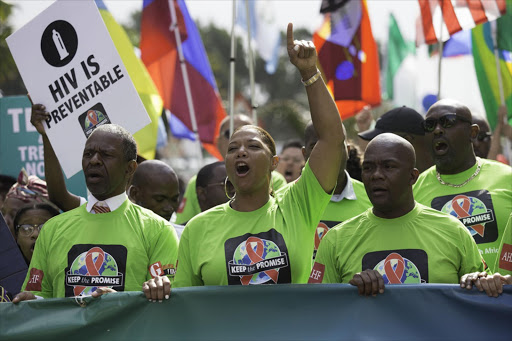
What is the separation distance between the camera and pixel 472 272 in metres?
3.61

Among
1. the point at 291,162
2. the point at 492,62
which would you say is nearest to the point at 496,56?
the point at 492,62

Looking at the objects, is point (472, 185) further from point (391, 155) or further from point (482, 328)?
point (482, 328)

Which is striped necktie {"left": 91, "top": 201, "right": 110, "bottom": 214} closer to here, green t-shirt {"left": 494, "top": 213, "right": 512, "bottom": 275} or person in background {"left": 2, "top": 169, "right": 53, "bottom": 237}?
person in background {"left": 2, "top": 169, "right": 53, "bottom": 237}

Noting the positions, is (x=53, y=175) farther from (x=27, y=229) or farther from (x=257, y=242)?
(x=257, y=242)

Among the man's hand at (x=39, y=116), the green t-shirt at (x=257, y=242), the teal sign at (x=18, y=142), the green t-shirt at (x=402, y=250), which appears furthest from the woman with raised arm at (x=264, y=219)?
the teal sign at (x=18, y=142)

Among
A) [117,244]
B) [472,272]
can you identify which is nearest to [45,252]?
[117,244]

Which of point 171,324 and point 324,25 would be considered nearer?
point 171,324

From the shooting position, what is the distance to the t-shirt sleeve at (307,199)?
145 inches

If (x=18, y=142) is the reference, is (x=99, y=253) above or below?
below

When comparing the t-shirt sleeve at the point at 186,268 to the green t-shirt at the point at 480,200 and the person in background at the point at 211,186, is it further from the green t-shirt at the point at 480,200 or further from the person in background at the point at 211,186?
the person in background at the point at 211,186

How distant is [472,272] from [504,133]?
4.21 meters

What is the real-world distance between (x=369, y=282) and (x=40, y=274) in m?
1.69

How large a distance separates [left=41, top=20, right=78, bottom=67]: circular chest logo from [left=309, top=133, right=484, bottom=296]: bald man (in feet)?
7.87

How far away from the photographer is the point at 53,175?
511 centimetres
